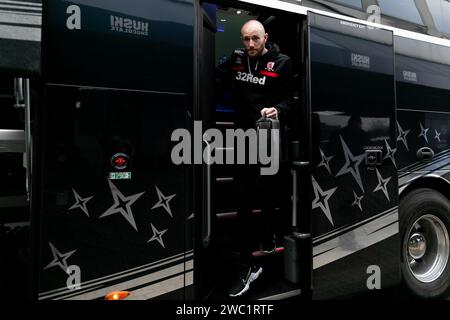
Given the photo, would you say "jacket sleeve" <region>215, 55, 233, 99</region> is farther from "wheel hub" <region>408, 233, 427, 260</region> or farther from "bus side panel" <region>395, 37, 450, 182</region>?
"wheel hub" <region>408, 233, 427, 260</region>

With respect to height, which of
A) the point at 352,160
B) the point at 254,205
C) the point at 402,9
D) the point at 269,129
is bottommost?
the point at 254,205

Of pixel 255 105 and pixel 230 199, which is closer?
pixel 255 105

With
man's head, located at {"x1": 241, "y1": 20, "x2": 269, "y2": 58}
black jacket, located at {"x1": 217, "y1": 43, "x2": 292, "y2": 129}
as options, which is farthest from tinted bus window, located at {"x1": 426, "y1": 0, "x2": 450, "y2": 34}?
man's head, located at {"x1": 241, "y1": 20, "x2": 269, "y2": 58}

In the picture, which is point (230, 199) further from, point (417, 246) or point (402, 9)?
point (402, 9)

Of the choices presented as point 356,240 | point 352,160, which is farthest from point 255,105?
point 356,240

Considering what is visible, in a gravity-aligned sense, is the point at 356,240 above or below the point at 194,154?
below

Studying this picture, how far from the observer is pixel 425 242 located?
11.6 feet

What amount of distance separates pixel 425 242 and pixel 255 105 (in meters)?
2.23

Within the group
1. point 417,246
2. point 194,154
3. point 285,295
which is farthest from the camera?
point 417,246

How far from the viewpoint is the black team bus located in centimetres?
197

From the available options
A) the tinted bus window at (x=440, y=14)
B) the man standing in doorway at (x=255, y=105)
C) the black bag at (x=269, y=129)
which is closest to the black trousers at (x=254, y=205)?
the man standing in doorway at (x=255, y=105)

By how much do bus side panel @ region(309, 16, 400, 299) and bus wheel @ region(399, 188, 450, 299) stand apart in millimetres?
241

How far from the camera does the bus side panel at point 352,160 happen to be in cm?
276
